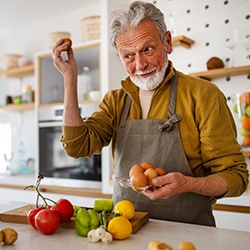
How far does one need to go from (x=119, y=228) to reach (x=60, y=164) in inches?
88.2

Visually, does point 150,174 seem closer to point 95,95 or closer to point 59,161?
point 95,95

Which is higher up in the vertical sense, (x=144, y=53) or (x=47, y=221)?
A: (x=144, y=53)

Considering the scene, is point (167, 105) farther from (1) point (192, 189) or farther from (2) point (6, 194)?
(2) point (6, 194)

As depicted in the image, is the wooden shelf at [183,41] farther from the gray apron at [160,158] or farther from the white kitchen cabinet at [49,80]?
the gray apron at [160,158]

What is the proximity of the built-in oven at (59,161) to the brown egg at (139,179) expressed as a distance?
1828 millimetres

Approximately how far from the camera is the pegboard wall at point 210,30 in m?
2.53

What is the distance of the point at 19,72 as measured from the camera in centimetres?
378

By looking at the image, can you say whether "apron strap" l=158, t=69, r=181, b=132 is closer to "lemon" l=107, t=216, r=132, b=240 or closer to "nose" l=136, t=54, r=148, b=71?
"nose" l=136, t=54, r=148, b=71

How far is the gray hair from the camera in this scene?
130cm

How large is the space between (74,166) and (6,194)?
79 cm

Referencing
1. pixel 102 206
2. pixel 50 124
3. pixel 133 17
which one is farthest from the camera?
pixel 50 124

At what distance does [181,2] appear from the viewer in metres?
2.82

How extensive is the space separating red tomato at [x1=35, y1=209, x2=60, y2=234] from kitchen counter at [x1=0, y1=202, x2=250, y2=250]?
0.02 meters

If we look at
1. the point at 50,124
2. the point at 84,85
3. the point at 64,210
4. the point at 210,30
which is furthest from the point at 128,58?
the point at 50,124
